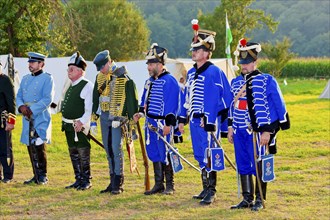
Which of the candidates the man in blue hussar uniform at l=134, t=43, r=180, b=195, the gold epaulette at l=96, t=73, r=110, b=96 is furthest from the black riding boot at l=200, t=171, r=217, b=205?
the gold epaulette at l=96, t=73, r=110, b=96

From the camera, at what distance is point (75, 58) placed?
877 centimetres

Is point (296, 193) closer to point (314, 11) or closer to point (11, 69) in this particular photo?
point (11, 69)

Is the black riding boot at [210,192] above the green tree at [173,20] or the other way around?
the other way around

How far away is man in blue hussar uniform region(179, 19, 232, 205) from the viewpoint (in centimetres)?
759

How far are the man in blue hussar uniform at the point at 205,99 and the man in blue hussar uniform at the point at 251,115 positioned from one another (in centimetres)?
16

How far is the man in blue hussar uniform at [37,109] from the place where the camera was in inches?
363

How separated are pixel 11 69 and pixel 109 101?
13133 millimetres

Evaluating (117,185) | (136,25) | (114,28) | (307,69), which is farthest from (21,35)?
(307,69)

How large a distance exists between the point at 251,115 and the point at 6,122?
3.74 meters

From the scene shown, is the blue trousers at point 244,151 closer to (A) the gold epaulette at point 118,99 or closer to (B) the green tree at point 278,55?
(A) the gold epaulette at point 118,99

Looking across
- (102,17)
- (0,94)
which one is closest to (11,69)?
(0,94)

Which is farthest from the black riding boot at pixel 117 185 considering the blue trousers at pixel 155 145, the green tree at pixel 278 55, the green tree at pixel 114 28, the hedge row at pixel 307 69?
the hedge row at pixel 307 69

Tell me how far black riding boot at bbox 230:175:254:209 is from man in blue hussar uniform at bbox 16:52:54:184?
121 inches

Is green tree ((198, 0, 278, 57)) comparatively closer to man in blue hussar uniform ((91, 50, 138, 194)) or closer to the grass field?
the grass field
